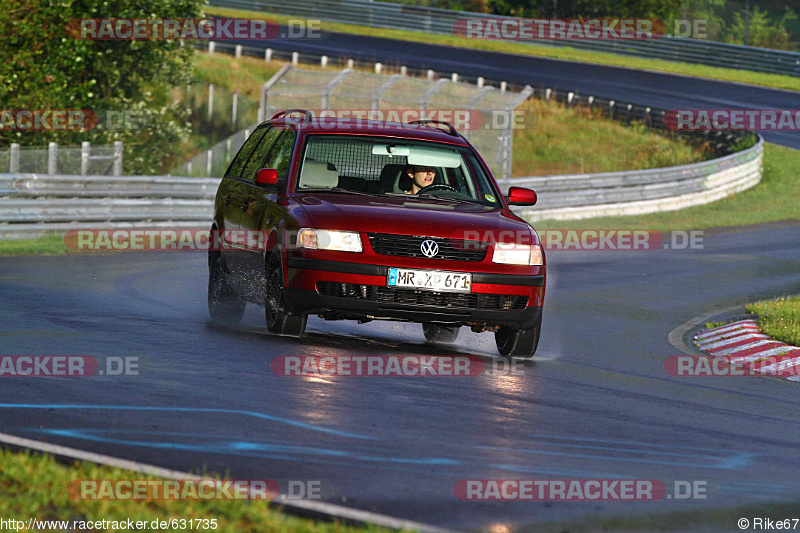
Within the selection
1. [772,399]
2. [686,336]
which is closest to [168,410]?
[772,399]

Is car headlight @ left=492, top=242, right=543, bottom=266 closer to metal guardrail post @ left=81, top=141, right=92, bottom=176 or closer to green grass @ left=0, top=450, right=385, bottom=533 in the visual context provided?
green grass @ left=0, top=450, right=385, bottom=533

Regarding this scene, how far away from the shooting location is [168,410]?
6922mm

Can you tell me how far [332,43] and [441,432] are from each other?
158 feet

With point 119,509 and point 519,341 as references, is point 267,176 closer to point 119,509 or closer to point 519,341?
point 519,341

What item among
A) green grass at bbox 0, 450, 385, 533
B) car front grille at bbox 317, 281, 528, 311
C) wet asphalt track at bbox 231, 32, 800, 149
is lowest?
wet asphalt track at bbox 231, 32, 800, 149

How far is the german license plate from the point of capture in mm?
9242

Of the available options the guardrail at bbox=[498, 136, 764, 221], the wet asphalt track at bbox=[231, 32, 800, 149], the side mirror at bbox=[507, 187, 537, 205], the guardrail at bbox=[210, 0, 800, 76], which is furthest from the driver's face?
the guardrail at bbox=[210, 0, 800, 76]

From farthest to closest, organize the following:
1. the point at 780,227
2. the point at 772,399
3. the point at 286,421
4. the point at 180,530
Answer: the point at 780,227 → the point at 772,399 → the point at 286,421 → the point at 180,530

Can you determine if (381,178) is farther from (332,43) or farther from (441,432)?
(332,43)

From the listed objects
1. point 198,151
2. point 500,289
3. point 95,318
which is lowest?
point 198,151

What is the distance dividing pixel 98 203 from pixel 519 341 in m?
10.5

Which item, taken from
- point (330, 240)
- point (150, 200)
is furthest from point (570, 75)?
point (330, 240)

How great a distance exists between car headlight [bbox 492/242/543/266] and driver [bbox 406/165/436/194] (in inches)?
48.8

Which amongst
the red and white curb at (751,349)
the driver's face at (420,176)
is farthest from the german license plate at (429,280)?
the red and white curb at (751,349)
